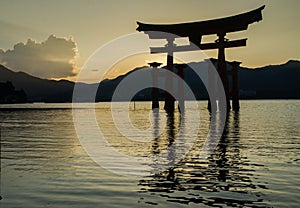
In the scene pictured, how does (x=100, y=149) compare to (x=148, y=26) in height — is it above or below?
below

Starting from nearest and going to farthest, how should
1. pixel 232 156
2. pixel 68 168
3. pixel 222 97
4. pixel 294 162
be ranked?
pixel 68 168 → pixel 294 162 → pixel 232 156 → pixel 222 97

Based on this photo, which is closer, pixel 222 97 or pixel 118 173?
pixel 118 173

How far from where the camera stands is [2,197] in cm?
600

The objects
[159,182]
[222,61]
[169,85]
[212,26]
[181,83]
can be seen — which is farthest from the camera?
[181,83]

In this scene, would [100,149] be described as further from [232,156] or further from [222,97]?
[222,97]

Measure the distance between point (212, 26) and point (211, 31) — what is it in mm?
759

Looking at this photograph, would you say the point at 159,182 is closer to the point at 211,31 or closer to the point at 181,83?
the point at 211,31

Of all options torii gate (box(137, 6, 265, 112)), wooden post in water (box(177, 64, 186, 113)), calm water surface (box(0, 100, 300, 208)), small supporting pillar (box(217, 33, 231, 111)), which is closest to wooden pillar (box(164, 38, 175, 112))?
torii gate (box(137, 6, 265, 112))

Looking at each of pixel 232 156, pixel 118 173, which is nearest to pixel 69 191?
pixel 118 173

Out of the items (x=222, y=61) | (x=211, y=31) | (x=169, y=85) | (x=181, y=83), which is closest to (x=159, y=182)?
(x=222, y=61)

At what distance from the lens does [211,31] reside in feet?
126

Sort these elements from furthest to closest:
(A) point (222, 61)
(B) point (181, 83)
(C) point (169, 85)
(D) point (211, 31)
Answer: (B) point (181, 83) → (C) point (169, 85) → (A) point (222, 61) → (D) point (211, 31)

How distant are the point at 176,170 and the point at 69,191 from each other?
2.92m

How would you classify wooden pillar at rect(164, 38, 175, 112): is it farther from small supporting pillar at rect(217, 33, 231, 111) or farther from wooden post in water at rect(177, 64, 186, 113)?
small supporting pillar at rect(217, 33, 231, 111)
